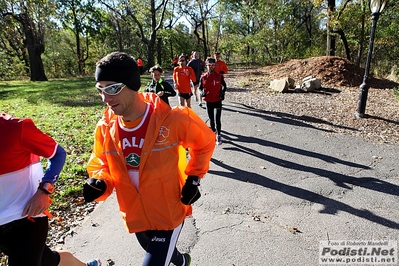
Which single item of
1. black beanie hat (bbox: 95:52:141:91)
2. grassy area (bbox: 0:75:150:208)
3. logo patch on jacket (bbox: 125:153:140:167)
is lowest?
grassy area (bbox: 0:75:150:208)

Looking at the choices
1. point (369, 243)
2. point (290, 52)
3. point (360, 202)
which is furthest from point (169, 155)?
point (290, 52)

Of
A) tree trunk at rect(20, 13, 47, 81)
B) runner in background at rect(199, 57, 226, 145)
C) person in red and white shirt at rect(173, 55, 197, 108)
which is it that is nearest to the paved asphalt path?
runner in background at rect(199, 57, 226, 145)

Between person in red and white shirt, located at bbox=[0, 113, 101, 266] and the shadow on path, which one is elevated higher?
person in red and white shirt, located at bbox=[0, 113, 101, 266]

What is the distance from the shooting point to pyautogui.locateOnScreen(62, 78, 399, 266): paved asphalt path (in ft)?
10.9

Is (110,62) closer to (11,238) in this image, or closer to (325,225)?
(11,238)

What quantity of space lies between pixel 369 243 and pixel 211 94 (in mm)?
4301

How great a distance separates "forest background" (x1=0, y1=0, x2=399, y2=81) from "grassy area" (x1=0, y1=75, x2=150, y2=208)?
24.8 feet

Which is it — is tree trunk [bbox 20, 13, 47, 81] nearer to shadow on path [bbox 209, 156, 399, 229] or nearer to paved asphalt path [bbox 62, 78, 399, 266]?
paved asphalt path [bbox 62, 78, 399, 266]

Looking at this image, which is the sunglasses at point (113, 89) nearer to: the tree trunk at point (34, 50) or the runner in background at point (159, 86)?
the runner in background at point (159, 86)

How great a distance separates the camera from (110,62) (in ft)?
6.11

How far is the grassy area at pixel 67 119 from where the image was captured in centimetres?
523

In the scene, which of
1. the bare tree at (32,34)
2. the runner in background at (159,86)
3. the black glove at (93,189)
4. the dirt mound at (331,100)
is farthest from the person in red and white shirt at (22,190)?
the bare tree at (32,34)

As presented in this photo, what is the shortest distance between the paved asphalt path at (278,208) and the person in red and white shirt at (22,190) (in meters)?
1.39

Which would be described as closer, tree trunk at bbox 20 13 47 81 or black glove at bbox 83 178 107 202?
black glove at bbox 83 178 107 202
